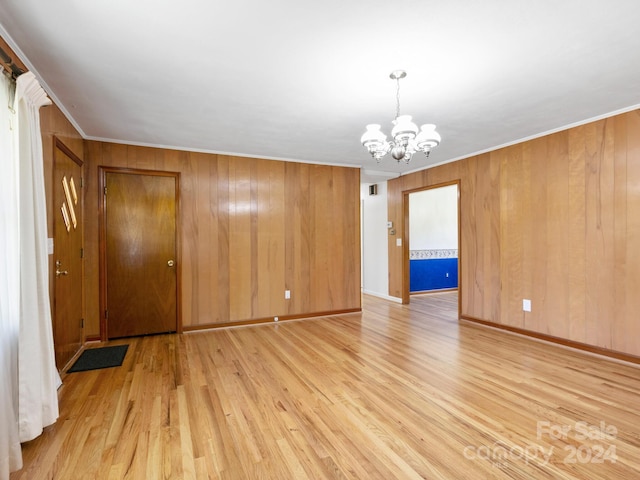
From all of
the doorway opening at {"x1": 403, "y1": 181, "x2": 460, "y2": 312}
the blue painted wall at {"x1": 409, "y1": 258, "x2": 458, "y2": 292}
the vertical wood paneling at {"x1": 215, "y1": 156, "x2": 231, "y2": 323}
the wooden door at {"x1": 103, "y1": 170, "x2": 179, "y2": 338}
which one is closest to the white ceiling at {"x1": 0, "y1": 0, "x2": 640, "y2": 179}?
the wooden door at {"x1": 103, "y1": 170, "x2": 179, "y2": 338}

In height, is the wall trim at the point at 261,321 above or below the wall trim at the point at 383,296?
above

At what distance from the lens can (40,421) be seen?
2059 millimetres

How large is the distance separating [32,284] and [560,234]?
4968mm

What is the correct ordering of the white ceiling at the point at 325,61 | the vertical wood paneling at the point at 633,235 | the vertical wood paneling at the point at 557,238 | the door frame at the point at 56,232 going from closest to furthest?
the white ceiling at the point at 325,61, the door frame at the point at 56,232, the vertical wood paneling at the point at 633,235, the vertical wood paneling at the point at 557,238

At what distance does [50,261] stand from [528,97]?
4.48 metres

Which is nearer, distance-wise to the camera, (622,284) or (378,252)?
(622,284)

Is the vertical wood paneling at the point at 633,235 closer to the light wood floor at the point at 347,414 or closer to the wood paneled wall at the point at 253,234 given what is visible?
the light wood floor at the point at 347,414

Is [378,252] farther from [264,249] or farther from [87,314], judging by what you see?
[87,314]

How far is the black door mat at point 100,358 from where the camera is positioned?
10.7ft

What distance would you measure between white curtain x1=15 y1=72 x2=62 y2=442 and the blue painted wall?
250 inches

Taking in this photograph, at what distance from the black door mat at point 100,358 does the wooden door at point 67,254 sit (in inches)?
4.5

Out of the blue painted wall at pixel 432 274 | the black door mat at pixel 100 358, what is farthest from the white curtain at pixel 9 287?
the blue painted wall at pixel 432 274

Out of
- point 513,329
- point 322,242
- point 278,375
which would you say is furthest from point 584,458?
point 322,242

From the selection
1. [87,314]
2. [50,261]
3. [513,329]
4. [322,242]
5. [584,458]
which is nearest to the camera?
[584,458]
